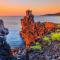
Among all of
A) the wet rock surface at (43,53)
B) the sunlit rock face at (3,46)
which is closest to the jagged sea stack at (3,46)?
the sunlit rock face at (3,46)

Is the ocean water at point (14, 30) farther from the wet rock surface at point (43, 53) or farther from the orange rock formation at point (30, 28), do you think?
the wet rock surface at point (43, 53)

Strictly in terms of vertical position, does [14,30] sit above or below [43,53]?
above

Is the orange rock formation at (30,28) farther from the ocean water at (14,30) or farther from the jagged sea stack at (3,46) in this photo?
the jagged sea stack at (3,46)

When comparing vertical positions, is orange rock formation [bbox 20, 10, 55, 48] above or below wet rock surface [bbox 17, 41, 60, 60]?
above

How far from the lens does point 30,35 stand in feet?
7.85

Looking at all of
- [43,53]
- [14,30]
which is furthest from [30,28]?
[43,53]

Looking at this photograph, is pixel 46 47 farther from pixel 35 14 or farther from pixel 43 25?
pixel 35 14

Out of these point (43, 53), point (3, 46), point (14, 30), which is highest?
point (14, 30)

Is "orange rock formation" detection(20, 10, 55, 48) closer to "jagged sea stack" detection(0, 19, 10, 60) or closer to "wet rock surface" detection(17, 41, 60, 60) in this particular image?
"wet rock surface" detection(17, 41, 60, 60)

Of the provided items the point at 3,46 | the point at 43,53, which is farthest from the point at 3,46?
the point at 43,53

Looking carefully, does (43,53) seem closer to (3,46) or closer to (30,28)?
(30,28)

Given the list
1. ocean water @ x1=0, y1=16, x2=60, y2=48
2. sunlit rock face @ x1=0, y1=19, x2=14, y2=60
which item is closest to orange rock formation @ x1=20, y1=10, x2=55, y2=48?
ocean water @ x1=0, y1=16, x2=60, y2=48

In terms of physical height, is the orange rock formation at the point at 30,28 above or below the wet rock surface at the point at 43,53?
above

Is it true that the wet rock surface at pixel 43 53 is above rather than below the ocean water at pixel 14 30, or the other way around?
below
